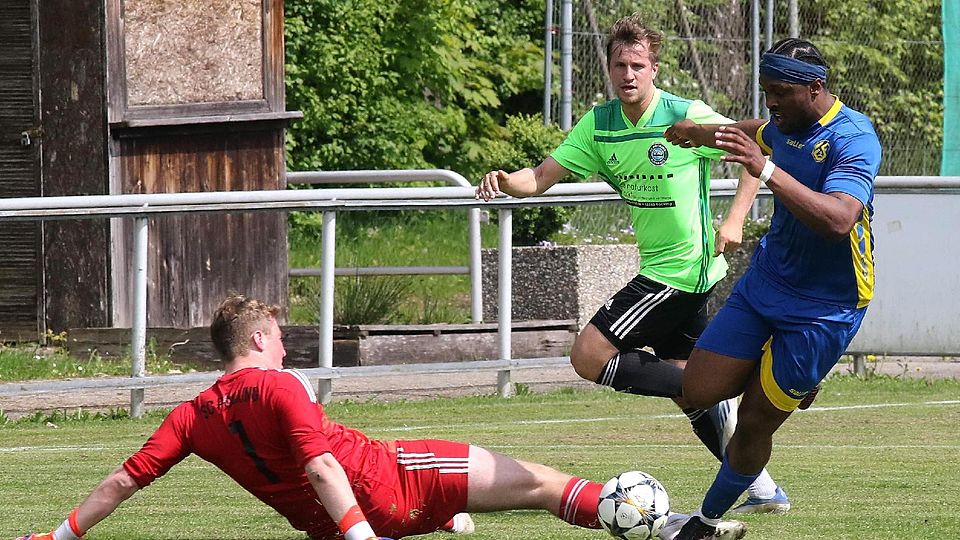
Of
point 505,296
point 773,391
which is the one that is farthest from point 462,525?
point 505,296

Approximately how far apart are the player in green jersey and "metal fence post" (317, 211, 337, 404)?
3.50 meters

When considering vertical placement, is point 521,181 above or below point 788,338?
above

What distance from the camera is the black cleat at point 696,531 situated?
21.5 ft

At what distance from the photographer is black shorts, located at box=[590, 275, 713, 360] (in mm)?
7812

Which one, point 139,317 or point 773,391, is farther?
point 139,317

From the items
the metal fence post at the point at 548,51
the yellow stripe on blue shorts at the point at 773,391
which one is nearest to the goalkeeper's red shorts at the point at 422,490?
the yellow stripe on blue shorts at the point at 773,391

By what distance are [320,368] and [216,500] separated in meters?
3.58

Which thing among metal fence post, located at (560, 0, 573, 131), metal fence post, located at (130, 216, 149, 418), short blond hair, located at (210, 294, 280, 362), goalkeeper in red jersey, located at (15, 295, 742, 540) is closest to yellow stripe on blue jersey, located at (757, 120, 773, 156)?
Answer: goalkeeper in red jersey, located at (15, 295, 742, 540)

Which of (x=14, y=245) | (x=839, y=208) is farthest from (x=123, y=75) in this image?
(x=839, y=208)

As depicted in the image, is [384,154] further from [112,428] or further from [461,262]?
[112,428]

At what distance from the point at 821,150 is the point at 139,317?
5799mm

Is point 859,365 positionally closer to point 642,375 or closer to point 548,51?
point 548,51

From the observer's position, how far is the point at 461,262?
1695 cm

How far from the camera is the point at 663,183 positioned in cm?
793
